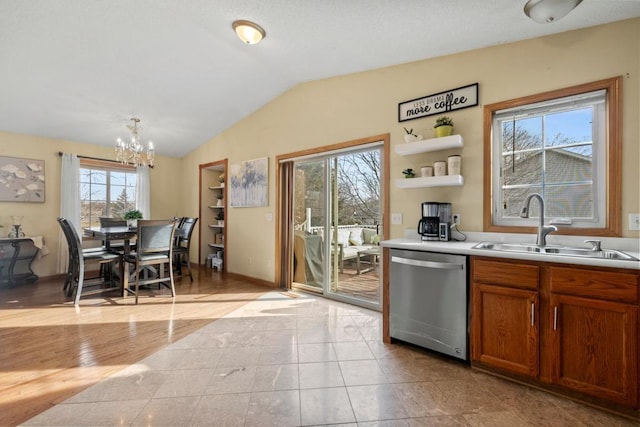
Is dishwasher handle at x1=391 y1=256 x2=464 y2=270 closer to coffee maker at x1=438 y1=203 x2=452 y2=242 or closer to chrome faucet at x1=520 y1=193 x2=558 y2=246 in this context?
coffee maker at x1=438 y1=203 x2=452 y2=242

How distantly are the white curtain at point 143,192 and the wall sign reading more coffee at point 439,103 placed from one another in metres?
5.12

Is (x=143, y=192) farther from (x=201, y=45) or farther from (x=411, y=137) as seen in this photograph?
(x=411, y=137)

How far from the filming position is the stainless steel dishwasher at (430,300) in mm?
Result: 2051

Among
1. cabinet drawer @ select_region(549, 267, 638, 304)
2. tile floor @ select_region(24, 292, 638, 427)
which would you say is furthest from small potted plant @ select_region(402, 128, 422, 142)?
tile floor @ select_region(24, 292, 638, 427)

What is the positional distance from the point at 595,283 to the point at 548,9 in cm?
→ 175

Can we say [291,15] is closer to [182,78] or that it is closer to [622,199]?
[182,78]

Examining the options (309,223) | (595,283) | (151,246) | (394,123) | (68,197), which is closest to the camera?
(595,283)

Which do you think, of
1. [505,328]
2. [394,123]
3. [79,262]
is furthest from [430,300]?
[79,262]

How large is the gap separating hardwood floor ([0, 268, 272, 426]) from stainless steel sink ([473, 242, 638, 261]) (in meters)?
2.81

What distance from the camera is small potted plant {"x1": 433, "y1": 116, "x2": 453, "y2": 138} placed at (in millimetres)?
2574

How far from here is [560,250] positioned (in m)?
2.03

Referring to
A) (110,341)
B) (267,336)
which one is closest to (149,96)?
(110,341)

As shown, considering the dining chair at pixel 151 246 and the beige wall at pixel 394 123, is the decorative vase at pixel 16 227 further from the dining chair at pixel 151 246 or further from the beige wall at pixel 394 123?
the dining chair at pixel 151 246

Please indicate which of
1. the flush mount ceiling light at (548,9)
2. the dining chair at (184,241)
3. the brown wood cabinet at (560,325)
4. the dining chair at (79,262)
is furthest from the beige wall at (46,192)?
the flush mount ceiling light at (548,9)
